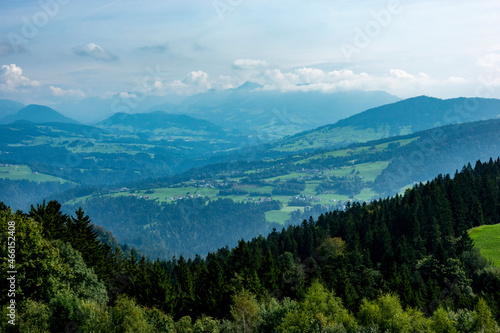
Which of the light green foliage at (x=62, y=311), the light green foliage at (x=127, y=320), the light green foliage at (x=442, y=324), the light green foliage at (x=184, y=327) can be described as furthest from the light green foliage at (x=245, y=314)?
the light green foliage at (x=442, y=324)

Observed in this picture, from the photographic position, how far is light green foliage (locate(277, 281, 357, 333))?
4379cm

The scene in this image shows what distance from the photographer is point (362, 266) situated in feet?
254

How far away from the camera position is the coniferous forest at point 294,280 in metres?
45.5

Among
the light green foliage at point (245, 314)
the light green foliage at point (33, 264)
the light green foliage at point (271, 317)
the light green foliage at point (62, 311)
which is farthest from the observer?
the light green foliage at point (245, 314)

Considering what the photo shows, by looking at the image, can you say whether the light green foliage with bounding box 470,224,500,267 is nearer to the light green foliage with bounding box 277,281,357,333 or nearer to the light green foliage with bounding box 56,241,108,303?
the light green foliage with bounding box 277,281,357,333

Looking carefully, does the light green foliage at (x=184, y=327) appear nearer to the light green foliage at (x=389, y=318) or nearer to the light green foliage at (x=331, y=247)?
the light green foliage at (x=389, y=318)

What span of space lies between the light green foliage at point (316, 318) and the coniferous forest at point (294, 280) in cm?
14

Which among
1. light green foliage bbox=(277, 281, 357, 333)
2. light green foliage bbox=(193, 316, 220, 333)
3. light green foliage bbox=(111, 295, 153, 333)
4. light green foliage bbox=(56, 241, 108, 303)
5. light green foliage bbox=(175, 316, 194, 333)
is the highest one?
light green foliage bbox=(56, 241, 108, 303)

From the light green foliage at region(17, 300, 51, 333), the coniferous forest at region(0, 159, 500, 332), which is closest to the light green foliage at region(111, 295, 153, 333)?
the coniferous forest at region(0, 159, 500, 332)

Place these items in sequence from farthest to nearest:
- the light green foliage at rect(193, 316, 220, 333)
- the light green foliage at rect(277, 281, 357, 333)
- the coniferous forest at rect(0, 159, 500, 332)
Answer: the light green foliage at rect(193, 316, 220, 333), the coniferous forest at rect(0, 159, 500, 332), the light green foliage at rect(277, 281, 357, 333)

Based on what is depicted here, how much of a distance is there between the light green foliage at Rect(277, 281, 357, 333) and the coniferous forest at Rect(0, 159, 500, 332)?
14 centimetres

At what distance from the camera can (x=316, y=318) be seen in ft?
149

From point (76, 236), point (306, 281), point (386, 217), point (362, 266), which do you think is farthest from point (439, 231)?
point (76, 236)

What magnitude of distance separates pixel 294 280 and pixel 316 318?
→ 90.5ft
